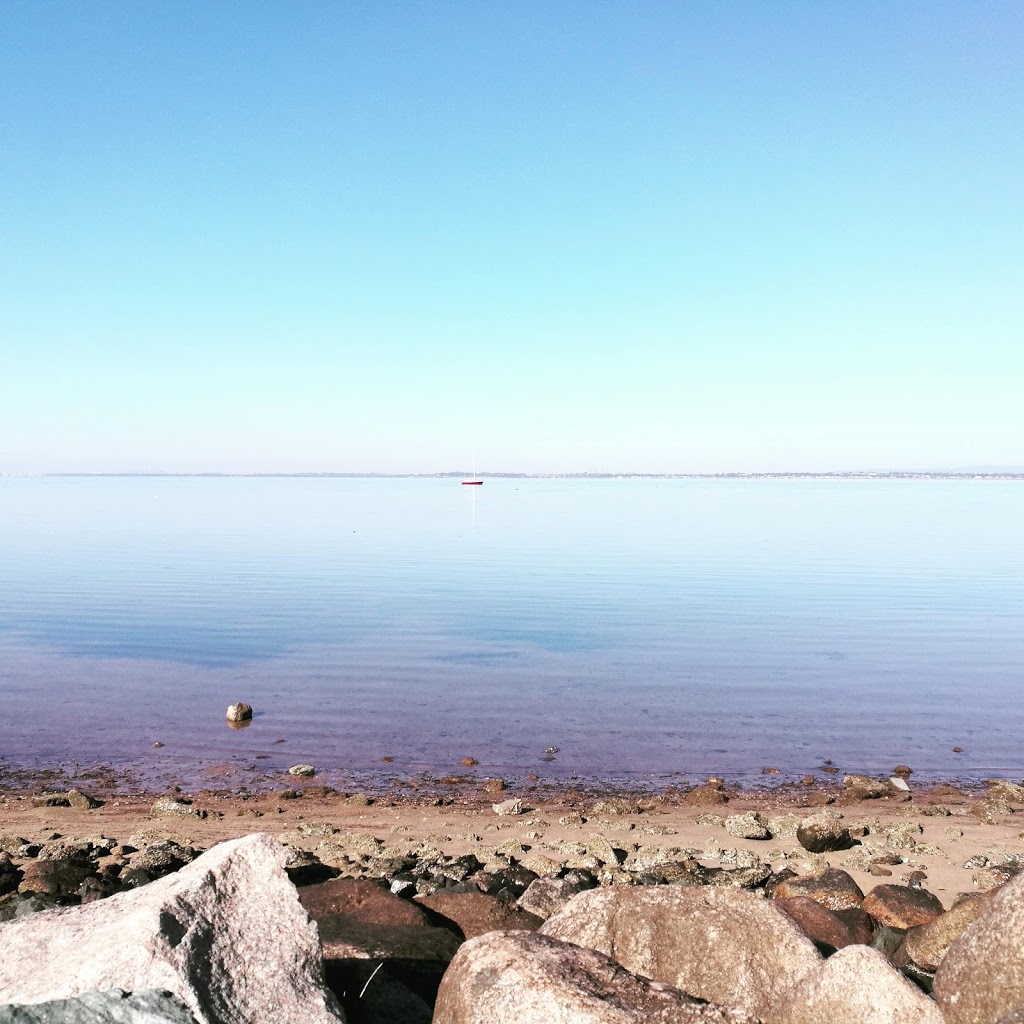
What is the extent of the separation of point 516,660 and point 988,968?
19.2 m

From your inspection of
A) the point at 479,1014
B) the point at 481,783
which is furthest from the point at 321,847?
the point at 479,1014

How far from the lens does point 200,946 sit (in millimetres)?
5422

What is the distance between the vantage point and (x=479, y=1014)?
534cm

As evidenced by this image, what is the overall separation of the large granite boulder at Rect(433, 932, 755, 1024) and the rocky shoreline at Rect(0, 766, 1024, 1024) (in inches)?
0.6

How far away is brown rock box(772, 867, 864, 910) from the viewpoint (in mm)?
9633

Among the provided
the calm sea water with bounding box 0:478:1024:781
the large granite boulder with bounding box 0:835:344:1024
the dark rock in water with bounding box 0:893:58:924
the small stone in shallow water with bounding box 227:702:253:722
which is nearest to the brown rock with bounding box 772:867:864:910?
the calm sea water with bounding box 0:478:1024:781

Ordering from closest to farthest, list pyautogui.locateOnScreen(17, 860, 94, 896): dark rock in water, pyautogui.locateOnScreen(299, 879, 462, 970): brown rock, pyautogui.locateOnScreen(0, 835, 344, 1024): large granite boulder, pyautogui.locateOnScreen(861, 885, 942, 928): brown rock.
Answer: pyautogui.locateOnScreen(0, 835, 344, 1024): large granite boulder → pyautogui.locateOnScreen(299, 879, 462, 970): brown rock → pyautogui.locateOnScreen(861, 885, 942, 928): brown rock → pyautogui.locateOnScreen(17, 860, 94, 896): dark rock in water

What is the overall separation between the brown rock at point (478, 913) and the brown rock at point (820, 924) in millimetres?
2338

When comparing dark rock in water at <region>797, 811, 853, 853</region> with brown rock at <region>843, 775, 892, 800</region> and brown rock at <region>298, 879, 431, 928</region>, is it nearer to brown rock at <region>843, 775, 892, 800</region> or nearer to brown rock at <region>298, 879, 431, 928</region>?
brown rock at <region>843, 775, 892, 800</region>

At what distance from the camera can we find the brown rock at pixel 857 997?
5.41 m

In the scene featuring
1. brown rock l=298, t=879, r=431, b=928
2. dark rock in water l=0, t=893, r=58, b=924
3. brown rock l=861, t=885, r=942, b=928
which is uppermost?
dark rock in water l=0, t=893, r=58, b=924

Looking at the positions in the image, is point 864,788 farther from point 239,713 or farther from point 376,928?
point 239,713

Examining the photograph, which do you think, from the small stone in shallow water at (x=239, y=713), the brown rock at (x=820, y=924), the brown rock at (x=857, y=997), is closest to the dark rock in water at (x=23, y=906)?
the brown rock at (x=857, y=997)

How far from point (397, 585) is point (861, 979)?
3329cm
